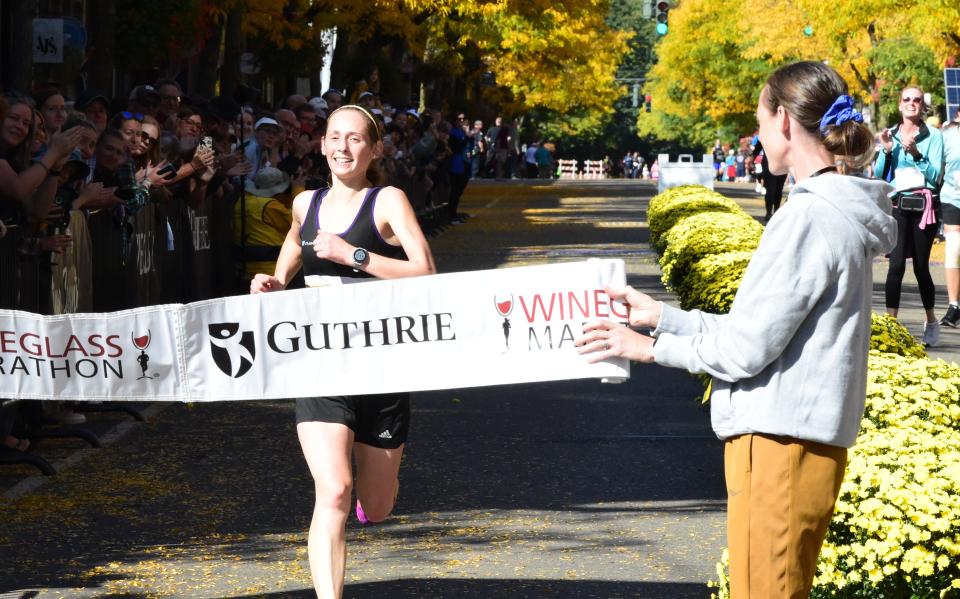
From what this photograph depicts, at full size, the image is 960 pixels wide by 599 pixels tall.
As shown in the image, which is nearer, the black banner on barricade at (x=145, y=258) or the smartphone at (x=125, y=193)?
the smartphone at (x=125, y=193)

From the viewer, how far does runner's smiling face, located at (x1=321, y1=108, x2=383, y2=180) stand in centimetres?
594

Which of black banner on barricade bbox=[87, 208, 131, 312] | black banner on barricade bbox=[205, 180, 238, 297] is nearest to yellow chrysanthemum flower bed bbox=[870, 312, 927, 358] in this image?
black banner on barricade bbox=[87, 208, 131, 312]

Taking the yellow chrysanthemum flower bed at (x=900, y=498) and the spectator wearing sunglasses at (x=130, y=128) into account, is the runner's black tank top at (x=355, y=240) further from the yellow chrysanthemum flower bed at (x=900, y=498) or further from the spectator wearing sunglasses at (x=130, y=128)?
the spectator wearing sunglasses at (x=130, y=128)

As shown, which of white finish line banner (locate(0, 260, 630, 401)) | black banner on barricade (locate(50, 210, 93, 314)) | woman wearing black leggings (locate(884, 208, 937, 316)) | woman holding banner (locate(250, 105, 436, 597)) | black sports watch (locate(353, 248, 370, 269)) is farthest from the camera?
woman wearing black leggings (locate(884, 208, 937, 316))

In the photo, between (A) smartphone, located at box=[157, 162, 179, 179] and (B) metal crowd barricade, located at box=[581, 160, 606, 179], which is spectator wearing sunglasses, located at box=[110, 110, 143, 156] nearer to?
(A) smartphone, located at box=[157, 162, 179, 179]

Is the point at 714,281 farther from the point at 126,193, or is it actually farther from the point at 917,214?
the point at 126,193

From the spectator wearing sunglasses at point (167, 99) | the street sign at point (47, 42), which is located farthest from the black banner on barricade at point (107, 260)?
the street sign at point (47, 42)

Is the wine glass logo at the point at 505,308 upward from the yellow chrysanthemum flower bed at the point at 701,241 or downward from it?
upward

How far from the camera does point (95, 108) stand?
12.7m

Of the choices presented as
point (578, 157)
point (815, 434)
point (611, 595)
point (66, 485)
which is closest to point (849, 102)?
point (815, 434)

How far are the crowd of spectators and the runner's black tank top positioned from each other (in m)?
3.40

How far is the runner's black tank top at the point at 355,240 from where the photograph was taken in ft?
19.2

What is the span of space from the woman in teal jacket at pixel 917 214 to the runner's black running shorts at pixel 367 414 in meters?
8.49

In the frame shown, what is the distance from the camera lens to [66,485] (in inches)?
338
